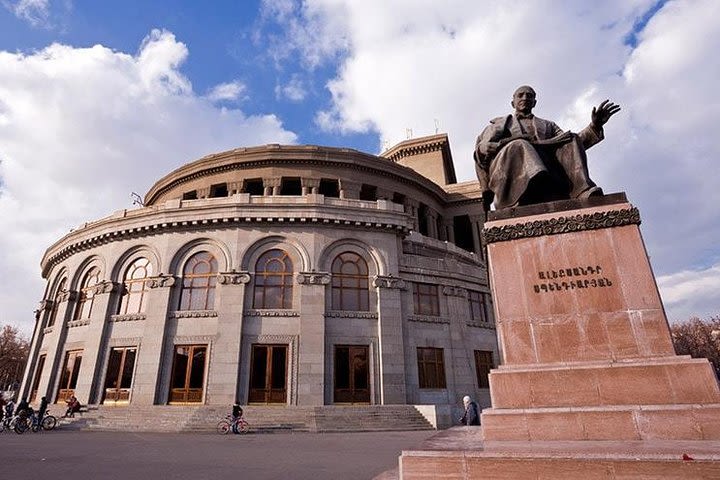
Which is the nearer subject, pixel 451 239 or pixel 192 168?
pixel 192 168

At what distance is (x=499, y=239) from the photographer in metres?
5.97

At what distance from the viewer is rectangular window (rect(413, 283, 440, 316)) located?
79.7 feet

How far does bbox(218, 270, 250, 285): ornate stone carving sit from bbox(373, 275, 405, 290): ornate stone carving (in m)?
7.01

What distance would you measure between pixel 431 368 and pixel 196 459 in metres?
15.9

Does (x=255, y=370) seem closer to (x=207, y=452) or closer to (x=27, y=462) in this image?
(x=207, y=452)

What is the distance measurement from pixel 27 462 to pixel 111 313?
16.0m

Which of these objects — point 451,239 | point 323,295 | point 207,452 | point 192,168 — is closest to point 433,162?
point 451,239

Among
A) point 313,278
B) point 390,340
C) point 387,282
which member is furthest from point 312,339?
point 387,282

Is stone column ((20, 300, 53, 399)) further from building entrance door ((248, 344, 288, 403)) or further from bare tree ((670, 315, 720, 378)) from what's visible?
bare tree ((670, 315, 720, 378))

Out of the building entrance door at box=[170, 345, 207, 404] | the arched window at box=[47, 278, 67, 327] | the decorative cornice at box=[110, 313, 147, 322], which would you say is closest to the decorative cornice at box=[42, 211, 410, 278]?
the decorative cornice at box=[110, 313, 147, 322]

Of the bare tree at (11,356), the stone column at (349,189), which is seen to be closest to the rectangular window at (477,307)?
the stone column at (349,189)

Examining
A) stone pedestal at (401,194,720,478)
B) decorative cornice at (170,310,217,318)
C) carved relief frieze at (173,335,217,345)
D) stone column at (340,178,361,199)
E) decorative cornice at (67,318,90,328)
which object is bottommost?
stone pedestal at (401,194,720,478)

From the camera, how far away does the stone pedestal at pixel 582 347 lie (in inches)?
169

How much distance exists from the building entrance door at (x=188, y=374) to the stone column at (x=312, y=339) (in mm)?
5049
